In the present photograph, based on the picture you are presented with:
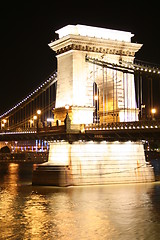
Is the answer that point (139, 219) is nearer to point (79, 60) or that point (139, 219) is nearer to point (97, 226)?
point (97, 226)

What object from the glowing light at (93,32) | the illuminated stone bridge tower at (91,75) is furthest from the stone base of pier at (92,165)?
Result: the glowing light at (93,32)

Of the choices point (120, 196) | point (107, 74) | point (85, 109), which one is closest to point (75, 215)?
point (120, 196)

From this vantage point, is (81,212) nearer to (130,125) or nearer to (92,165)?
(130,125)

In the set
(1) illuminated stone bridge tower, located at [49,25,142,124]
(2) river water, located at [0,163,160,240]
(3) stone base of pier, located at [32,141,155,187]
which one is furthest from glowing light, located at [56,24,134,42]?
(2) river water, located at [0,163,160,240]

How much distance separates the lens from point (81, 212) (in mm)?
31859

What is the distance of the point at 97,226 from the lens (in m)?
27.8

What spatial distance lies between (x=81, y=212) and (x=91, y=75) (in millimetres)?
17097

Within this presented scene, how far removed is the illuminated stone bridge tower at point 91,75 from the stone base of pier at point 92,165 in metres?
2.78

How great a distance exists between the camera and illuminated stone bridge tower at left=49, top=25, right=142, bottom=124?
148 ft

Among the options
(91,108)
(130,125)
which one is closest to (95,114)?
(91,108)

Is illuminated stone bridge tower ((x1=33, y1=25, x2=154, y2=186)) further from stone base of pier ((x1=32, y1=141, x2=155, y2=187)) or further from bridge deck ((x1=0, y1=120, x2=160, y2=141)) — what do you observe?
bridge deck ((x1=0, y1=120, x2=160, y2=141))

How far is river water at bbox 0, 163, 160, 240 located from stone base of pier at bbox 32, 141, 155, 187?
43.1 inches

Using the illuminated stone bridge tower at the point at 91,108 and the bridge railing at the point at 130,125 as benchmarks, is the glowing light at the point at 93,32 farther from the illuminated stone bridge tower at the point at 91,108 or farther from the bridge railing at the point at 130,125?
the bridge railing at the point at 130,125

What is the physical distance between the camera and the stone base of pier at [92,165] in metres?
42.3
